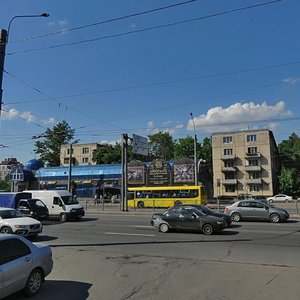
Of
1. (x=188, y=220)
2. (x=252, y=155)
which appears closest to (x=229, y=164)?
(x=252, y=155)

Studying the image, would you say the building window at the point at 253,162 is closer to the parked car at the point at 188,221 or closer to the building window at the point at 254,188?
the building window at the point at 254,188

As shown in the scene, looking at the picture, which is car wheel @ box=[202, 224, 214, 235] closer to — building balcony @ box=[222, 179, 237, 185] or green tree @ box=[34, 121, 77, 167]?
building balcony @ box=[222, 179, 237, 185]

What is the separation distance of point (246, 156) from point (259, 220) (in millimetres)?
55579

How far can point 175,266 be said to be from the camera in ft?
36.9

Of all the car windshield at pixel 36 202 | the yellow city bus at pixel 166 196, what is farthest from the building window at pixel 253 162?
the car windshield at pixel 36 202

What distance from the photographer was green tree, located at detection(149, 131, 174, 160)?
101 meters

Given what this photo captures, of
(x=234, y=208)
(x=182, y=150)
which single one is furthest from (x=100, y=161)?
(x=234, y=208)

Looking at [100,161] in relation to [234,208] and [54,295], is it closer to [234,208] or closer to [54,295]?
[234,208]

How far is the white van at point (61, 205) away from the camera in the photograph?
2945 cm

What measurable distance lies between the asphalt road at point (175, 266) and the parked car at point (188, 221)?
1.91ft

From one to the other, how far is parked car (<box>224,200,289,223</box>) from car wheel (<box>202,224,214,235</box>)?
7.51m

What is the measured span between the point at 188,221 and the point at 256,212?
777 centimetres

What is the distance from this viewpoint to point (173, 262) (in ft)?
39.1

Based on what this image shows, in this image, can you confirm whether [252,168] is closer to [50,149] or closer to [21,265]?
[50,149]
